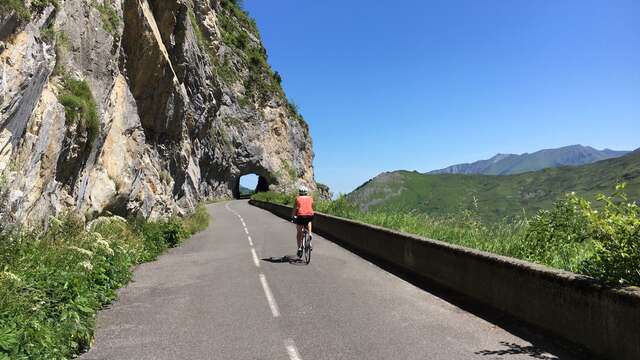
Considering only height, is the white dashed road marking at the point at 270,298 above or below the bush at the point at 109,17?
below

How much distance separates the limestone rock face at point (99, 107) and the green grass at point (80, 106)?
3cm

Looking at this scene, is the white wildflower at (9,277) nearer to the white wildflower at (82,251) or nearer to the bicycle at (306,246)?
the white wildflower at (82,251)

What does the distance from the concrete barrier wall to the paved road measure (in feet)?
1.76

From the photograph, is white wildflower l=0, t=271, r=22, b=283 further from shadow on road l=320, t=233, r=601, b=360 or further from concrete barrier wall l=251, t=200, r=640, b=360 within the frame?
concrete barrier wall l=251, t=200, r=640, b=360

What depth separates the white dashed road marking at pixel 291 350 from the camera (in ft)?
20.1

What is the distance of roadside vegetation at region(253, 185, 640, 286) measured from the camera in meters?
6.22

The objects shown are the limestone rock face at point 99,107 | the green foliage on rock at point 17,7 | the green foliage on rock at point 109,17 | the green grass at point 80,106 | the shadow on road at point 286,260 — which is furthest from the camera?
the green foliage on rock at point 109,17

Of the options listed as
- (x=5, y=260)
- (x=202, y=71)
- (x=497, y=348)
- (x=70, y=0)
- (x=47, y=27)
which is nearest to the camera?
(x=497, y=348)

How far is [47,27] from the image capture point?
442 inches

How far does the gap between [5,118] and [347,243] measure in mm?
13000

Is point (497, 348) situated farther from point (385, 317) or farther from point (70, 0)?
point (70, 0)

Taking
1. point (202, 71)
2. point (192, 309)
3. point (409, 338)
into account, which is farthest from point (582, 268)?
point (202, 71)

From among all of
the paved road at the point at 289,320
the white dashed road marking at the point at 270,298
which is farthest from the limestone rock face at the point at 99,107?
the white dashed road marking at the point at 270,298

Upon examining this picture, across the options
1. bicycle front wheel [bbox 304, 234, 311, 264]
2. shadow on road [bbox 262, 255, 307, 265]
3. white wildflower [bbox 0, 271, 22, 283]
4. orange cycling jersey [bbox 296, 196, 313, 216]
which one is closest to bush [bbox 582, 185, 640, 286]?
white wildflower [bbox 0, 271, 22, 283]
